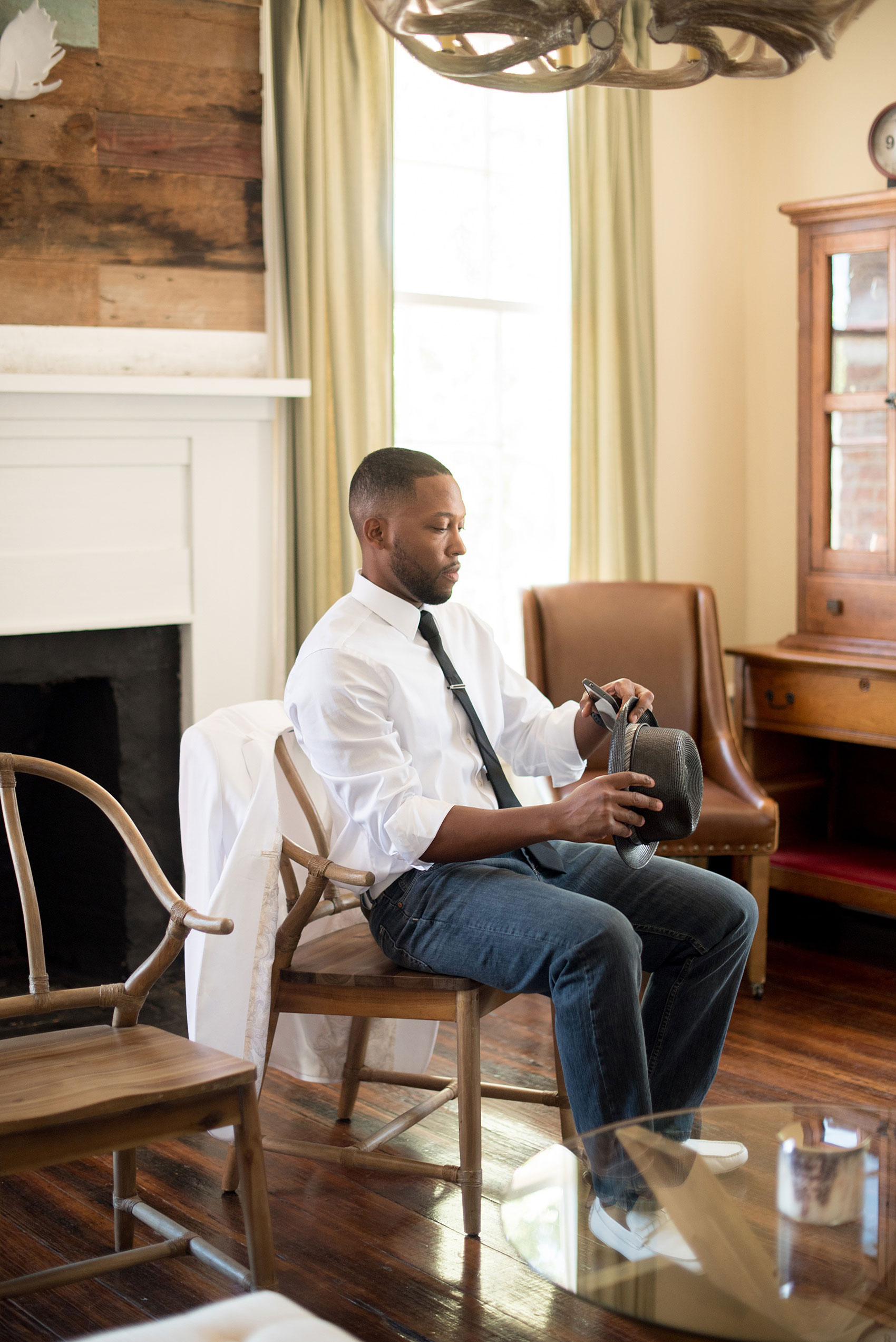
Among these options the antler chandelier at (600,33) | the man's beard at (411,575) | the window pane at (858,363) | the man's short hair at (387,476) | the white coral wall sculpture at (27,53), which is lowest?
the man's beard at (411,575)

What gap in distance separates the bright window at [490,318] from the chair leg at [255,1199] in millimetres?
2121

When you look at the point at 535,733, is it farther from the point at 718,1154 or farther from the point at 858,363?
the point at 858,363

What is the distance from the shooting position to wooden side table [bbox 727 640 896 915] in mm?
3670

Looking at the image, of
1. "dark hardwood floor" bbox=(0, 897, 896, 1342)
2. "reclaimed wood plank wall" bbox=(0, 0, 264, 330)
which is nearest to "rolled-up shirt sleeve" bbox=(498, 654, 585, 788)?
"dark hardwood floor" bbox=(0, 897, 896, 1342)

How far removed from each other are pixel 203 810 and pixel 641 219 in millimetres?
2521

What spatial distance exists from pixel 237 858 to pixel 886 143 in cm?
282

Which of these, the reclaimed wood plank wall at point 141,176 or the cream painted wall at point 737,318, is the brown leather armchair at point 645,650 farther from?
the reclaimed wood plank wall at point 141,176

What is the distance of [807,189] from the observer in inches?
167

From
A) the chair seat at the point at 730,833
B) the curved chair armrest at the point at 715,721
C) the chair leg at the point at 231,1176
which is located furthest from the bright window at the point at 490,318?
the chair leg at the point at 231,1176

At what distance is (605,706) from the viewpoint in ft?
7.75

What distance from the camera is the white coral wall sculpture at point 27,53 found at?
287cm

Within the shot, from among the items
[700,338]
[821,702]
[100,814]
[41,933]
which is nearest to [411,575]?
[41,933]

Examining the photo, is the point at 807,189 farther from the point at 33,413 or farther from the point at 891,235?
the point at 33,413

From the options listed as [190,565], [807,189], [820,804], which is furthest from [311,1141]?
[807,189]
